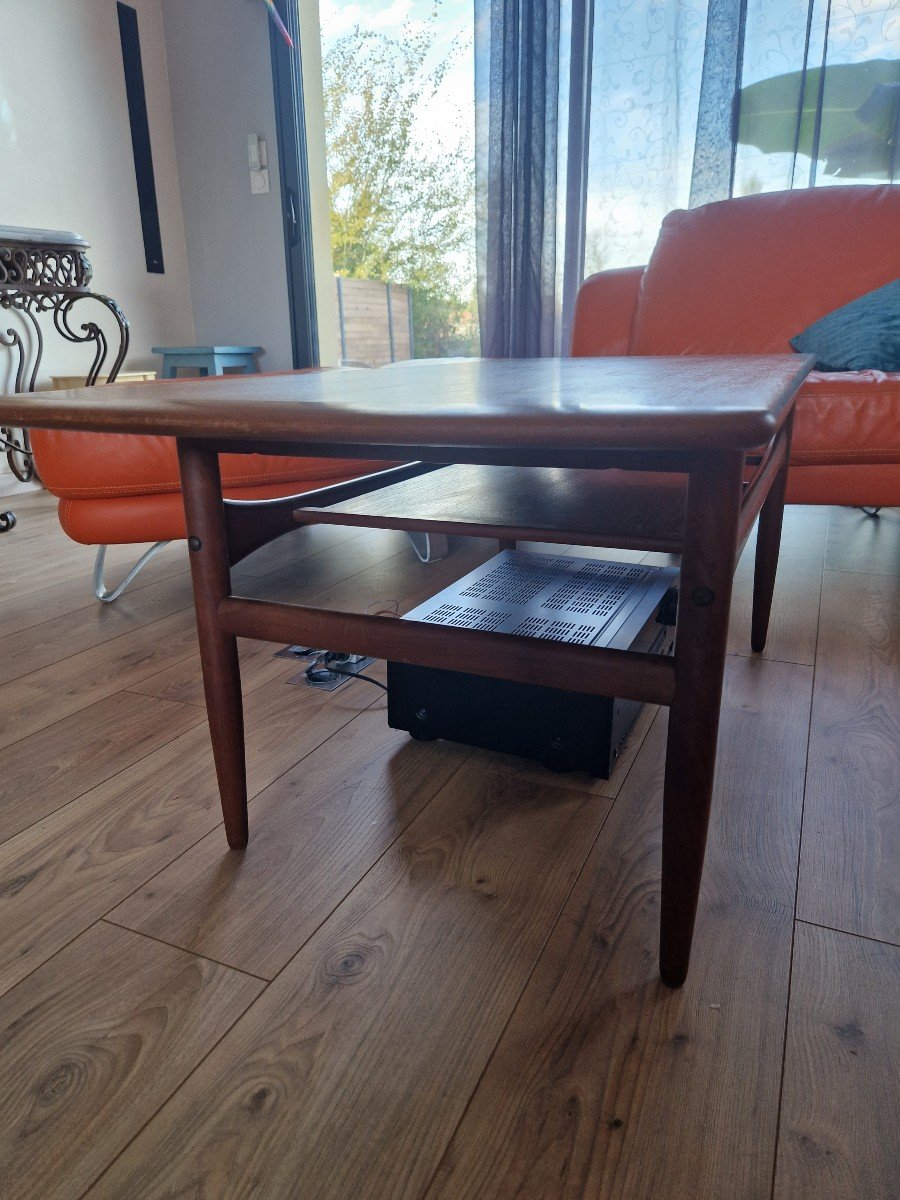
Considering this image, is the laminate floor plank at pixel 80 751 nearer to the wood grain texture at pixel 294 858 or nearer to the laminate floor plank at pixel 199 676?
the laminate floor plank at pixel 199 676

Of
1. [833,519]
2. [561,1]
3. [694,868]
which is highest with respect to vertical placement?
[561,1]

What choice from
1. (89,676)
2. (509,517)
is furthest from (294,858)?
(89,676)

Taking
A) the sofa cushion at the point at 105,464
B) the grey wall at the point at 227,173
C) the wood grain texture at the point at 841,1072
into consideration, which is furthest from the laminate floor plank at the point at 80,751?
the grey wall at the point at 227,173

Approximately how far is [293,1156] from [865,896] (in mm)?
547

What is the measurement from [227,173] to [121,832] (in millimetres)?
3261

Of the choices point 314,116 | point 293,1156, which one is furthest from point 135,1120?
point 314,116

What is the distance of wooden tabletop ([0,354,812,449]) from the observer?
0.42 m

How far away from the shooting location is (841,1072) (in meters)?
0.55

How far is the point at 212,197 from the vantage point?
3.37 metres

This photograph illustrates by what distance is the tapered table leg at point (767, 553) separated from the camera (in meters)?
1.26

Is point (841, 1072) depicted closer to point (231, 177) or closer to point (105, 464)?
point (105, 464)

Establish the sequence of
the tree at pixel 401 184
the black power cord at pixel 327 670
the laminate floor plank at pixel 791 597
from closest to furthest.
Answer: the black power cord at pixel 327 670
the laminate floor plank at pixel 791 597
the tree at pixel 401 184

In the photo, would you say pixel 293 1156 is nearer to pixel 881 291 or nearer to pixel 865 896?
pixel 865 896

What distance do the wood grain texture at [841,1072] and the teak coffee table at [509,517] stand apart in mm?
102
